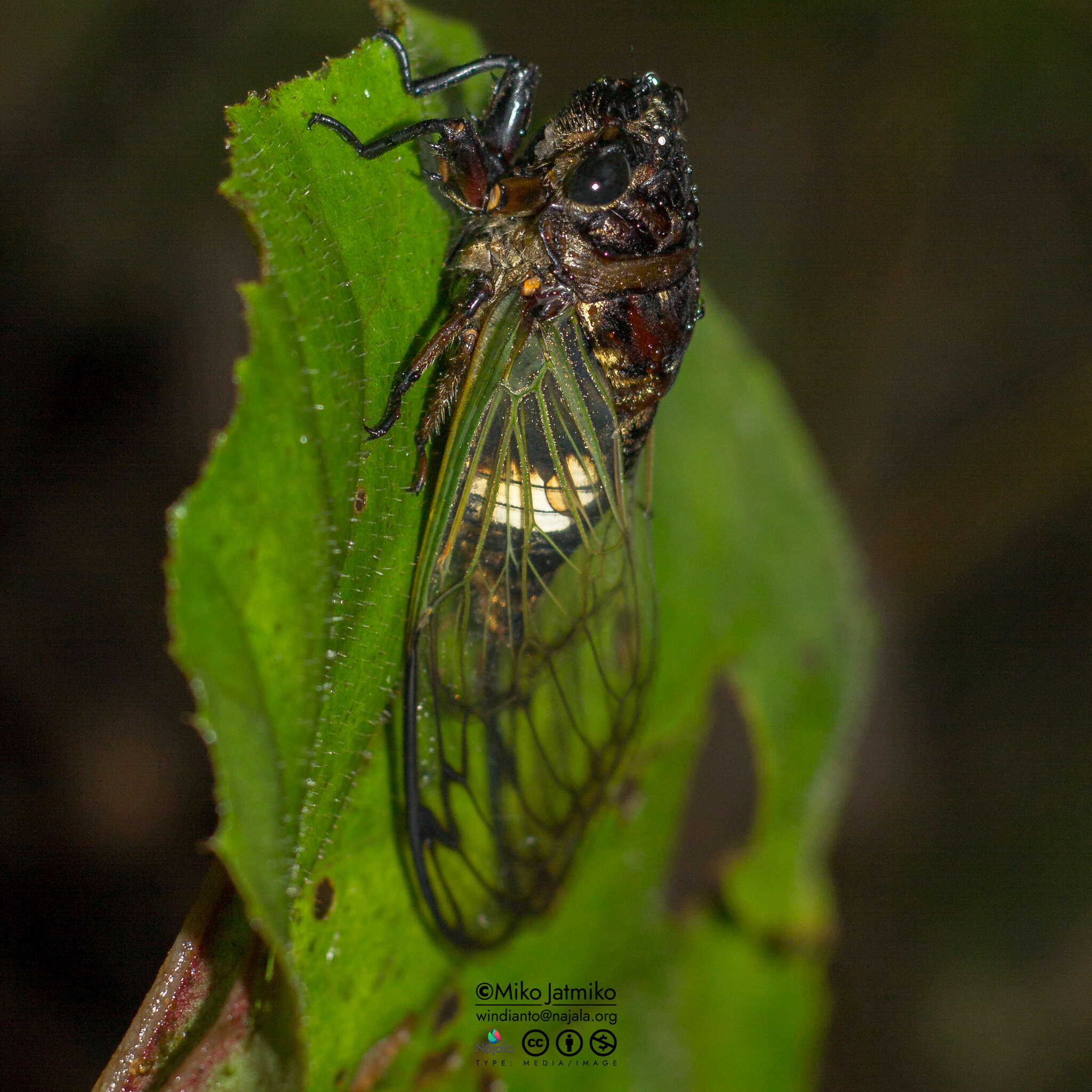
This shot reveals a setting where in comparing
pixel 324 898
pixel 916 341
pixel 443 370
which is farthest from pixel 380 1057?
pixel 916 341

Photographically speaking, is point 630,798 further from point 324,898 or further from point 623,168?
point 623,168

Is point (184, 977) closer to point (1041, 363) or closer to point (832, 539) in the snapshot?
point (832, 539)

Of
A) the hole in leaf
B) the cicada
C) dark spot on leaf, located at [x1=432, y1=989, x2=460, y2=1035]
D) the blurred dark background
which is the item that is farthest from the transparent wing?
the blurred dark background

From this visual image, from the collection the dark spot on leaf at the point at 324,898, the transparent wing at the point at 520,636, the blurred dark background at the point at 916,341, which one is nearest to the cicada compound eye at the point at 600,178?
the transparent wing at the point at 520,636

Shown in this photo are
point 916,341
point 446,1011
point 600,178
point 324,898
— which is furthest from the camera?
point 916,341

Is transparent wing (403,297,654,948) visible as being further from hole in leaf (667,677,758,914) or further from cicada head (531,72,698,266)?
hole in leaf (667,677,758,914)

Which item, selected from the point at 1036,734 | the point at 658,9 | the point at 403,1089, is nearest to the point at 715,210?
the point at 658,9

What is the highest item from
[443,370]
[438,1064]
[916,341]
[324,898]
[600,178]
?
[916,341]
